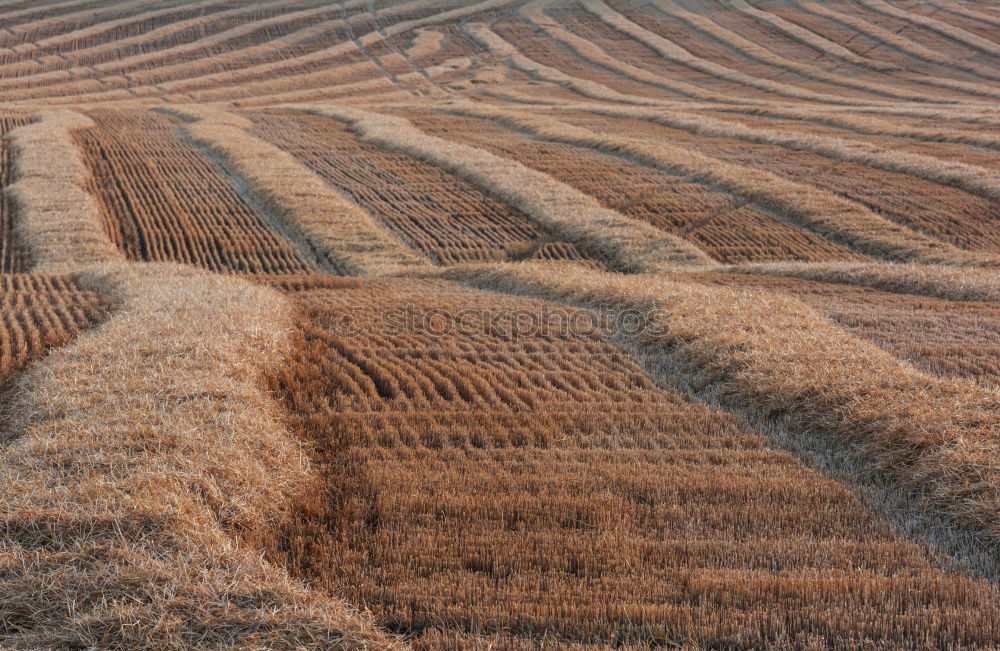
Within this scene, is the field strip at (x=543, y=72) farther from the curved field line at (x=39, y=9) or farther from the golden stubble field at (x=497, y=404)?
the curved field line at (x=39, y=9)

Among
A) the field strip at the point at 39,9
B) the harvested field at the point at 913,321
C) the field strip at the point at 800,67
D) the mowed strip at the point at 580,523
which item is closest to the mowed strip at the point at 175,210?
the harvested field at the point at 913,321

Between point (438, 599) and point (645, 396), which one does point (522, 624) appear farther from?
point (645, 396)

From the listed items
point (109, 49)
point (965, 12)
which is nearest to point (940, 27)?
point (965, 12)

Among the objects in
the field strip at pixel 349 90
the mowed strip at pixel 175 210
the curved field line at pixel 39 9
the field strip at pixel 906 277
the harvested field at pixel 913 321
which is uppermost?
the curved field line at pixel 39 9

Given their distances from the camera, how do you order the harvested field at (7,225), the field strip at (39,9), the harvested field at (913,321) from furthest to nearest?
the field strip at (39,9) < the harvested field at (7,225) < the harvested field at (913,321)

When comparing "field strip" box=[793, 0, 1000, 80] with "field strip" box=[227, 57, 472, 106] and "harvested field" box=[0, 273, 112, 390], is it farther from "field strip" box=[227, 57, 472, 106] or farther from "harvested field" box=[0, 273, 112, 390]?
"harvested field" box=[0, 273, 112, 390]

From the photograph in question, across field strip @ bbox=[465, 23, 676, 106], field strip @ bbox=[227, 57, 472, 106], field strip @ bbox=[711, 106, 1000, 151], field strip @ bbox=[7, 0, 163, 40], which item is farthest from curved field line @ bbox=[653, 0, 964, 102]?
field strip @ bbox=[7, 0, 163, 40]
